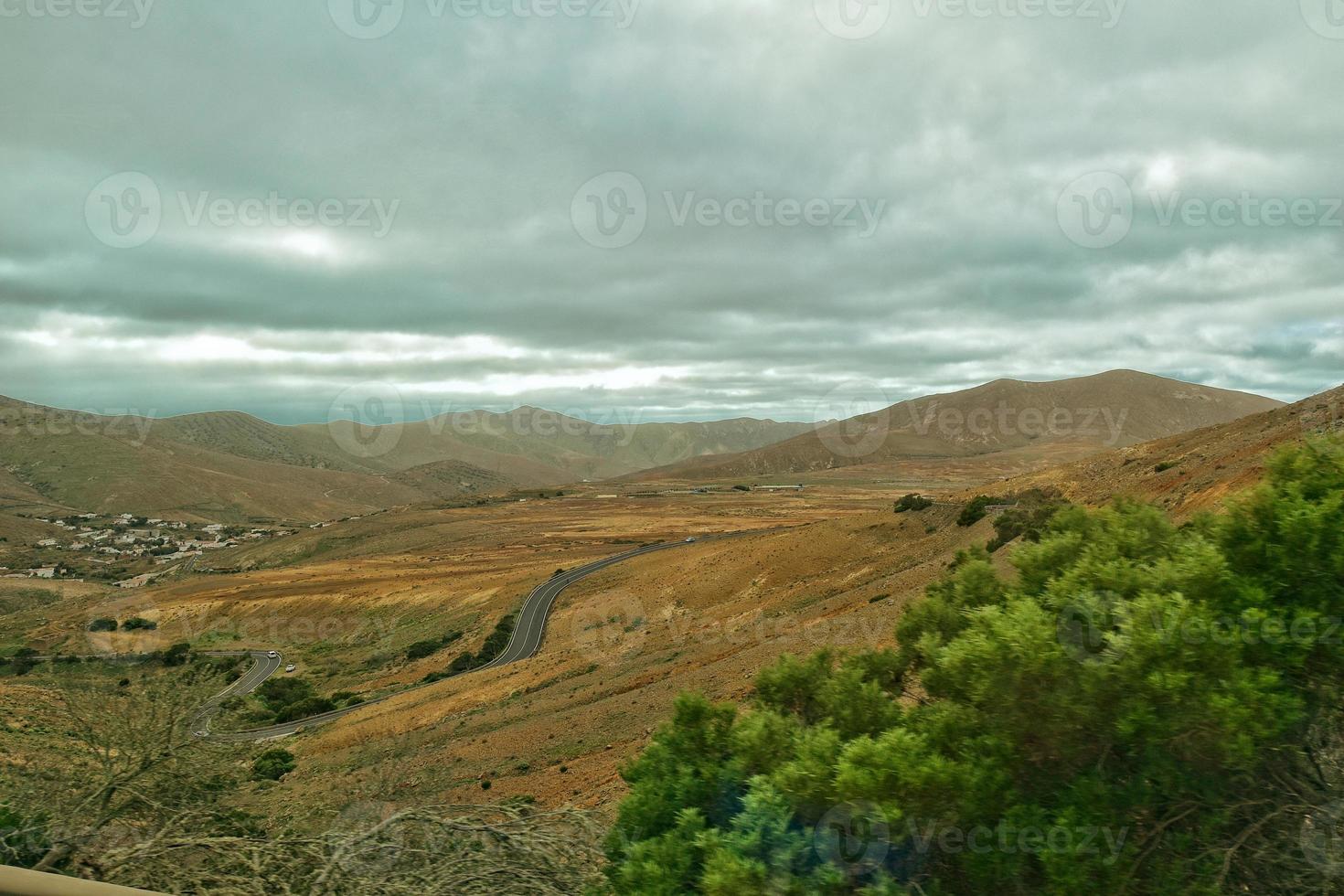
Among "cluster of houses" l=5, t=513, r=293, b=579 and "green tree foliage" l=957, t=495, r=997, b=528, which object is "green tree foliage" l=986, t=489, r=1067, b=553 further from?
"cluster of houses" l=5, t=513, r=293, b=579

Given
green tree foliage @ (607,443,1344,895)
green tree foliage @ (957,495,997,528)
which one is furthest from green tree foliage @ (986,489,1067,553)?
green tree foliage @ (607,443,1344,895)

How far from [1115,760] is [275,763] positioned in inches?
1117

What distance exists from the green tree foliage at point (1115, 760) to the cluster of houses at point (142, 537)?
13836 cm

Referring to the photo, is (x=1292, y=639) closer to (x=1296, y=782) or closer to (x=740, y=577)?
(x=1296, y=782)

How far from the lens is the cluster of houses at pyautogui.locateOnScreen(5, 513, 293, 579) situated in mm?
130250

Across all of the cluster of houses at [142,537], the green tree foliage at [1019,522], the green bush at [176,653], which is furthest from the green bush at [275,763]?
the cluster of houses at [142,537]

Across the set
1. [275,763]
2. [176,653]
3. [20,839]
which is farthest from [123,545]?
[20,839]

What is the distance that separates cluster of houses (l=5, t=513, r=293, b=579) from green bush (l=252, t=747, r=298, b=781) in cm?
11074

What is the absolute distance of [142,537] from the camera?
485 feet

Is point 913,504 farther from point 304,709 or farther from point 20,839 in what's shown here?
point 20,839

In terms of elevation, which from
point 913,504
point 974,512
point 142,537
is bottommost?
point 142,537

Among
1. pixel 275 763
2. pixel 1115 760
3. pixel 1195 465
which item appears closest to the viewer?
pixel 1115 760

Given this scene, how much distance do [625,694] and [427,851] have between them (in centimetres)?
2005

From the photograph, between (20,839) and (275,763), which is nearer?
(20,839)
